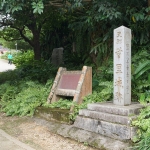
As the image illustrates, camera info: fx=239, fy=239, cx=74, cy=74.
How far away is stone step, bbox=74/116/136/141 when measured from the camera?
4.36 m

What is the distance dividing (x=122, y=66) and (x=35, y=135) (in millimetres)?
2585

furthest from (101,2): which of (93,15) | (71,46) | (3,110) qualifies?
(71,46)

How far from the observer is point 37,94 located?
24.1 ft

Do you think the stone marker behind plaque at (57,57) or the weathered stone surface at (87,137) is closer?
the weathered stone surface at (87,137)

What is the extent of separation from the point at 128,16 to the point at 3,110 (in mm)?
5095

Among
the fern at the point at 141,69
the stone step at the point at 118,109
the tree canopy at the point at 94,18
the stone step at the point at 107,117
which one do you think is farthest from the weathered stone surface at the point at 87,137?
the tree canopy at the point at 94,18

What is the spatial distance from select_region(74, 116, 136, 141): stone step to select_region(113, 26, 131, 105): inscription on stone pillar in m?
0.69

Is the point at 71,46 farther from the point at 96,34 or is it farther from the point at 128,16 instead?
the point at 128,16

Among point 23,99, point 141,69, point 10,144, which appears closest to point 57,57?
point 23,99

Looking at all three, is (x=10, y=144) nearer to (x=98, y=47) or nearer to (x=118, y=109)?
(x=118, y=109)

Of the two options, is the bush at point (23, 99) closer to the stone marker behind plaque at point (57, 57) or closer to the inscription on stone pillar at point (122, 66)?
the inscription on stone pillar at point (122, 66)

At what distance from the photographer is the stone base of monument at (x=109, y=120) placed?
443 cm

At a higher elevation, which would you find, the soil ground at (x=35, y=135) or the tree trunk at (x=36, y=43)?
the tree trunk at (x=36, y=43)

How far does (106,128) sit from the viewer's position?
473 centimetres
